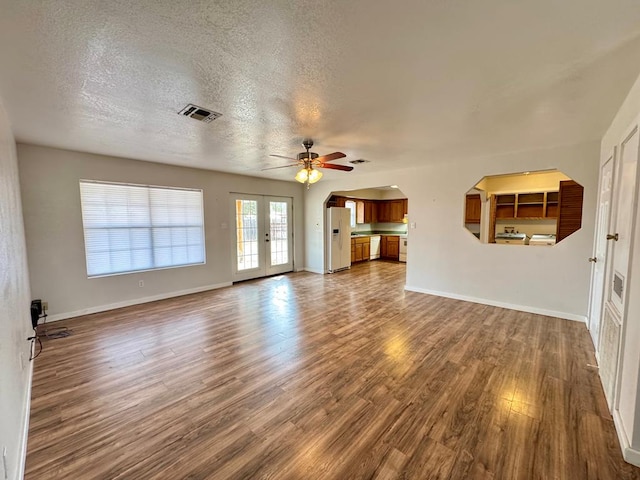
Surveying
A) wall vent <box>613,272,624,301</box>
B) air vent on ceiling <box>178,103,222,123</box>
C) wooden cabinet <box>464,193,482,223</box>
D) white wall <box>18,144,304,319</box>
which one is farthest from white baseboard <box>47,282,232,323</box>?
wooden cabinet <box>464,193,482,223</box>

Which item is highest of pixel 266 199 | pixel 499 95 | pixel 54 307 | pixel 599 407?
pixel 499 95

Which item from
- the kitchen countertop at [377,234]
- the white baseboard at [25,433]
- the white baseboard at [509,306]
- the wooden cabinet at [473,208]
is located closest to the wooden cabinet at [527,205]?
the wooden cabinet at [473,208]

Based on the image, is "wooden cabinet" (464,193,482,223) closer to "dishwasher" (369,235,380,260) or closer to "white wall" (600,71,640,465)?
"dishwasher" (369,235,380,260)

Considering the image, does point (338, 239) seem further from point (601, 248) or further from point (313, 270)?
point (601, 248)

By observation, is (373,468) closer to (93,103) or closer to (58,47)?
(58,47)

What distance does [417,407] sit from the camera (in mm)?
2109

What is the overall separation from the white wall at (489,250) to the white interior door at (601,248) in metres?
0.31

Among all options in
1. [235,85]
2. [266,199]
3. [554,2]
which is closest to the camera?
[554,2]

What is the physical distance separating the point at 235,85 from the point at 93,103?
1377 mm

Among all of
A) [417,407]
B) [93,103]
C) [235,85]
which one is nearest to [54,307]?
[93,103]

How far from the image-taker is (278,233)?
701 cm

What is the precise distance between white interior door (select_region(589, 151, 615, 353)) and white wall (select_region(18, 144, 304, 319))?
602 cm

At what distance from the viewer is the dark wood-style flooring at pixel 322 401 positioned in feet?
5.34

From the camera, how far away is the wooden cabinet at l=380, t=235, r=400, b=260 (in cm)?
929
